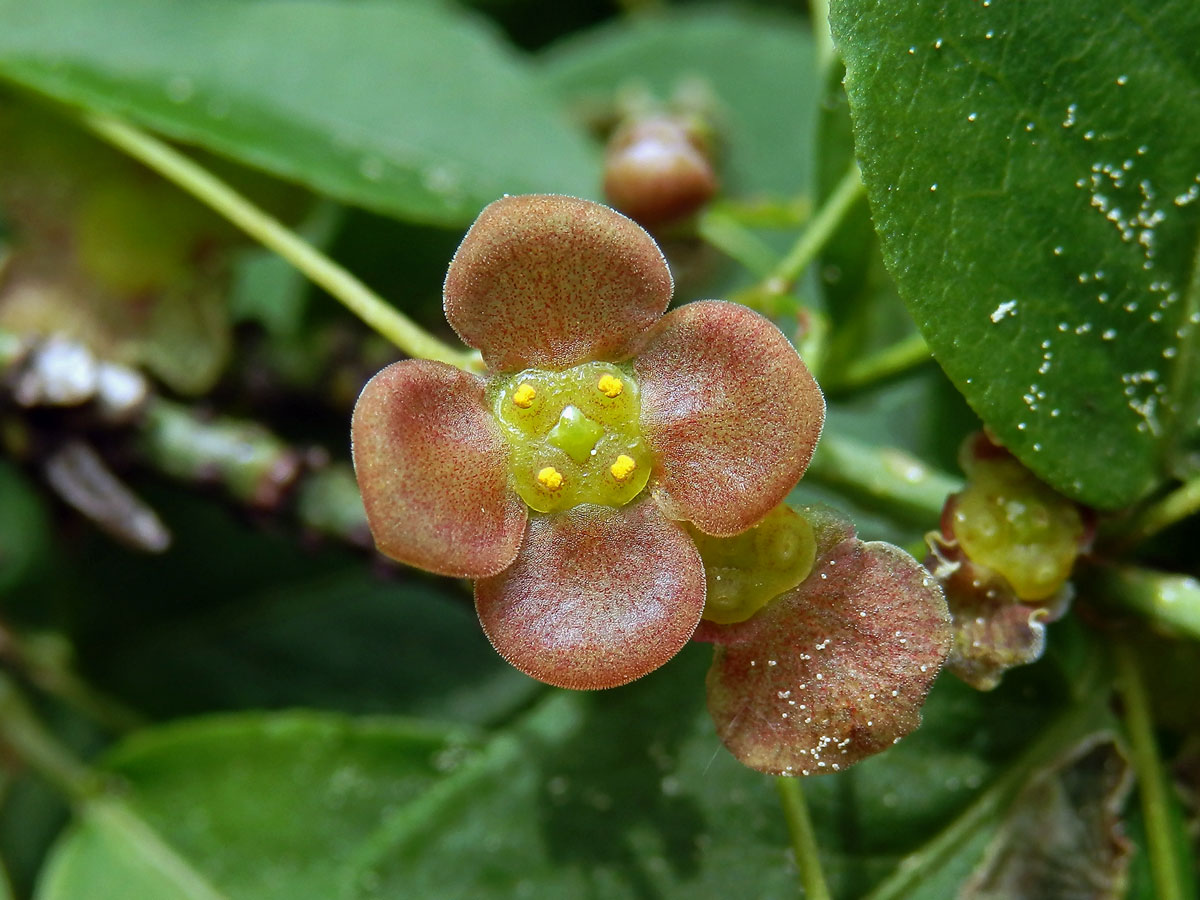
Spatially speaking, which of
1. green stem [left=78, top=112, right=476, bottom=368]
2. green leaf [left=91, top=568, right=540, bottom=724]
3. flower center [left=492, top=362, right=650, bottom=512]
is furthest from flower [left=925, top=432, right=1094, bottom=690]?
green leaf [left=91, top=568, right=540, bottom=724]

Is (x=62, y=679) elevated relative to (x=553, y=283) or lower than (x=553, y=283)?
lower

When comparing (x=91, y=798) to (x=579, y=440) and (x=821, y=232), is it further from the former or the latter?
(x=821, y=232)

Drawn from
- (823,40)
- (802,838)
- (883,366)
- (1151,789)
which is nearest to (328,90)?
(823,40)

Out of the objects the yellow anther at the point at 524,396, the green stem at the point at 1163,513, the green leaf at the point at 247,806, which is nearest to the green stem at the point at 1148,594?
the green stem at the point at 1163,513

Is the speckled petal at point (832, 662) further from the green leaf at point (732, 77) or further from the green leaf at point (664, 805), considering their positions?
the green leaf at point (732, 77)

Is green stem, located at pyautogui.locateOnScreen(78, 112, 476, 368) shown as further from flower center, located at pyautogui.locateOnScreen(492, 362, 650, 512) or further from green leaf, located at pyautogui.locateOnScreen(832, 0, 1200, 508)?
green leaf, located at pyautogui.locateOnScreen(832, 0, 1200, 508)

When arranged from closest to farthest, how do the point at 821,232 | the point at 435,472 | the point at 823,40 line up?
the point at 435,472, the point at 821,232, the point at 823,40
